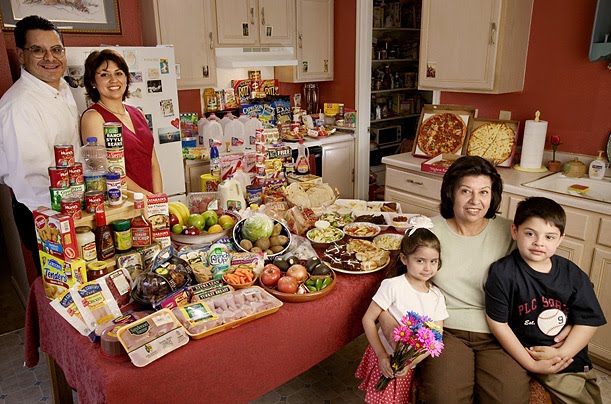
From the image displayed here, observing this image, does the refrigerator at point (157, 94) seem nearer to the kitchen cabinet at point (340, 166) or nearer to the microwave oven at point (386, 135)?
the kitchen cabinet at point (340, 166)

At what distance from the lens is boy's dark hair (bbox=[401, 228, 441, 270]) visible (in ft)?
5.61

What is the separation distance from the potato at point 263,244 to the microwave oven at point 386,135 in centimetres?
373

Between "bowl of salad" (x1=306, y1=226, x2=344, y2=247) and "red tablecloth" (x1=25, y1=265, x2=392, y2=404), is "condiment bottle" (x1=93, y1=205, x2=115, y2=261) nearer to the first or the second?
"red tablecloth" (x1=25, y1=265, x2=392, y2=404)

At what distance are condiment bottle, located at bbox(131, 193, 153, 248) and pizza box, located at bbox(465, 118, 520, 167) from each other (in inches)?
99.3

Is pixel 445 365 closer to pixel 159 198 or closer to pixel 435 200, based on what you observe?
pixel 159 198

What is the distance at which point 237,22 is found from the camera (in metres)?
4.00

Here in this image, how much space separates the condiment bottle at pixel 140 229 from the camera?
172 centimetres

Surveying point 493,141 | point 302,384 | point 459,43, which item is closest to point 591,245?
point 493,141

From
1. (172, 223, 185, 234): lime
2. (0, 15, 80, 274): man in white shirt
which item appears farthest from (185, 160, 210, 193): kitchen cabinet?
(172, 223, 185, 234): lime

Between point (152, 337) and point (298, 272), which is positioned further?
point (298, 272)

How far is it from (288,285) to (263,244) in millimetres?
319

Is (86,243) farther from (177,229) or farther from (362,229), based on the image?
(362,229)

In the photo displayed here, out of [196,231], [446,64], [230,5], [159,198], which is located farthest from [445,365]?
[230,5]

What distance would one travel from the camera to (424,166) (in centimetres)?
333
